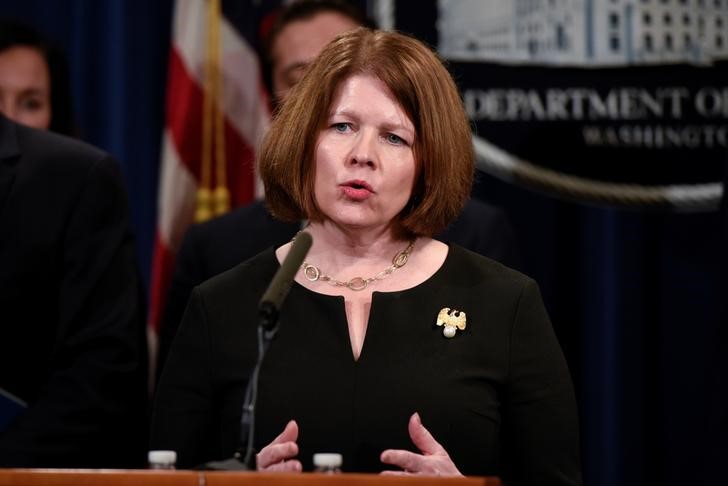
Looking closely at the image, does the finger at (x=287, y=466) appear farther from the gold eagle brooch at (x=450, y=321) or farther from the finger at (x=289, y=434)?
the gold eagle brooch at (x=450, y=321)

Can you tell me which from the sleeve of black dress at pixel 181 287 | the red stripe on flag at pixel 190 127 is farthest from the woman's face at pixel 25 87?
the sleeve of black dress at pixel 181 287

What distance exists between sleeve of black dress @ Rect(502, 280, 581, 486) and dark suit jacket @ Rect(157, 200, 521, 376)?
0.98 metres

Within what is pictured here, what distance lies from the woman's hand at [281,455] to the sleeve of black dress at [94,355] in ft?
2.71

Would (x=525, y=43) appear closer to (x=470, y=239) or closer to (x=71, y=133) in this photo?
(x=470, y=239)

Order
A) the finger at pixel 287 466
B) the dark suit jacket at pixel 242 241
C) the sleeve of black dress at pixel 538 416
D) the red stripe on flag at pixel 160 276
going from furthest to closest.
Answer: the red stripe on flag at pixel 160 276
the dark suit jacket at pixel 242 241
the sleeve of black dress at pixel 538 416
the finger at pixel 287 466

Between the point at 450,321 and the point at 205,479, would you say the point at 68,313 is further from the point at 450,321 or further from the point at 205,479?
the point at 205,479

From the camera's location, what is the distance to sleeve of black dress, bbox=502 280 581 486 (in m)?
2.11

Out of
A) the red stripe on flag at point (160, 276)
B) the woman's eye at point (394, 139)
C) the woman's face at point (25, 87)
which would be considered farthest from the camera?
the red stripe on flag at point (160, 276)

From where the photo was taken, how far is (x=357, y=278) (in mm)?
2291

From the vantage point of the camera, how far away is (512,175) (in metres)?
3.87

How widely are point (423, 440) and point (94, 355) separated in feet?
3.15

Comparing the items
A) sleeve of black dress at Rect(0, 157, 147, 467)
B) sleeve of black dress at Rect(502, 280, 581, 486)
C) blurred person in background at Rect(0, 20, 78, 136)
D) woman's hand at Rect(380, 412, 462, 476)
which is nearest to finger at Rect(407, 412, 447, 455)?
woman's hand at Rect(380, 412, 462, 476)

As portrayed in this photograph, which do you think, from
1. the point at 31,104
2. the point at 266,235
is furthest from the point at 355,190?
the point at 31,104

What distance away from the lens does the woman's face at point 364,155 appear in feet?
7.20
